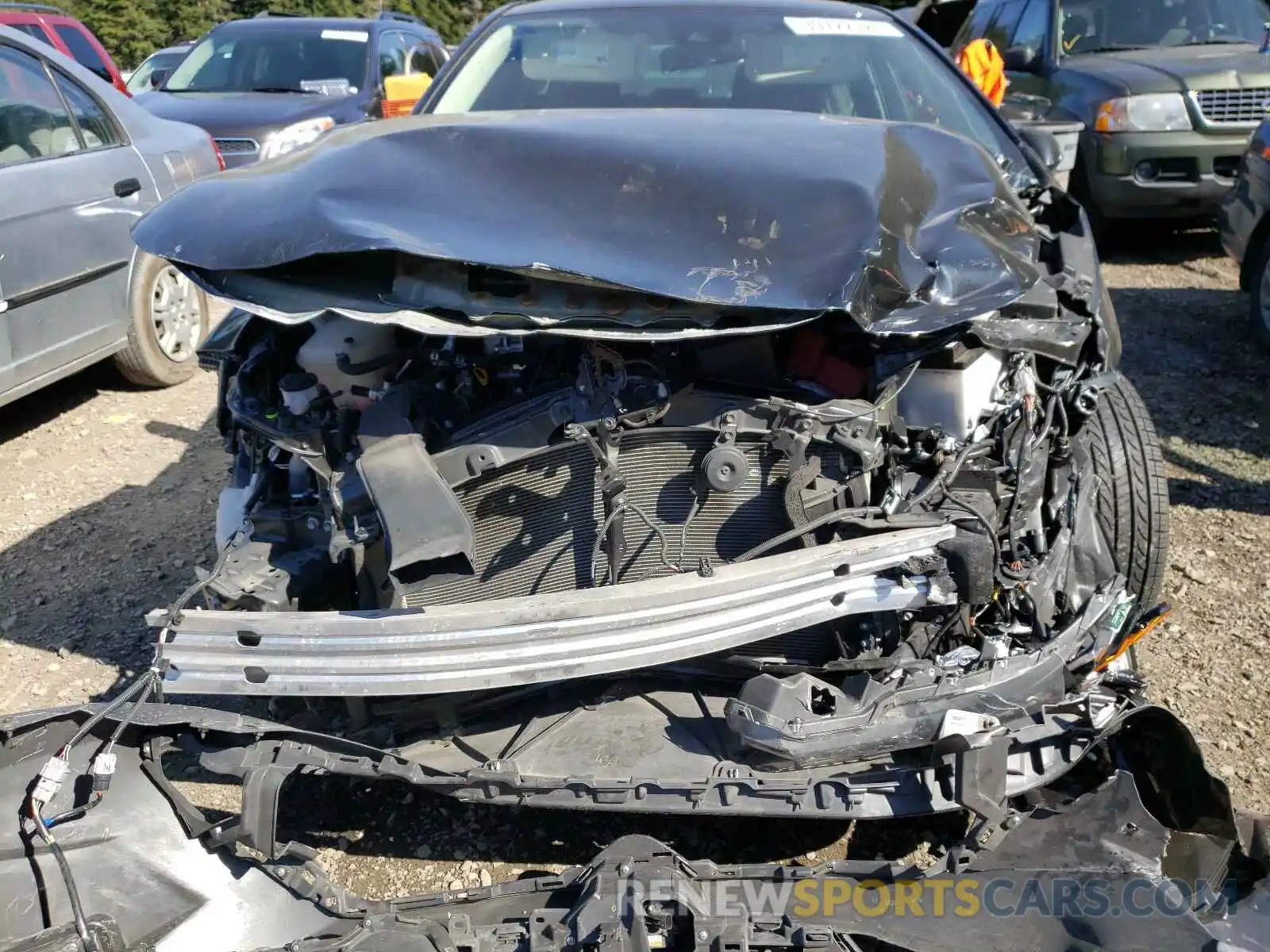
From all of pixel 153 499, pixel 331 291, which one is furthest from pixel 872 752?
pixel 153 499

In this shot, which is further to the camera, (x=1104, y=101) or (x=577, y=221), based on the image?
(x=1104, y=101)

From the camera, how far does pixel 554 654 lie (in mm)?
1836

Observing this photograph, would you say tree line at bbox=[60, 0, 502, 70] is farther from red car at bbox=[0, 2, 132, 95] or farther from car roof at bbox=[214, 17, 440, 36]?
car roof at bbox=[214, 17, 440, 36]

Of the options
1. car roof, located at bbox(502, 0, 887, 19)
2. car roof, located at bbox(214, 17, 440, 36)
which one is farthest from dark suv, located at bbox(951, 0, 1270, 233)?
car roof, located at bbox(214, 17, 440, 36)

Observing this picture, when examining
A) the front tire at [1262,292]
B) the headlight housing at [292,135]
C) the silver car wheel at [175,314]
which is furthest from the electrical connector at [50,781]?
the headlight housing at [292,135]

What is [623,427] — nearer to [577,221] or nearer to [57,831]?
[577,221]

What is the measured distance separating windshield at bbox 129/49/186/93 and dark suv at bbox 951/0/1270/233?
788 centimetres

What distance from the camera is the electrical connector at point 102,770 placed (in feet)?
5.87

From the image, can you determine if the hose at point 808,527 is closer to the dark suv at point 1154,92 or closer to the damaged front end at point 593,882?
the damaged front end at point 593,882

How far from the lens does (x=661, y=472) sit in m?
2.05

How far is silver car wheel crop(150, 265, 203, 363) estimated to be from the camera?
192 inches

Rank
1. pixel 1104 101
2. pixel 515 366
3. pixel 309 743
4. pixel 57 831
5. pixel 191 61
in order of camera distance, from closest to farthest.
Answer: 1. pixel 57 831
2. pixel 309 743
3. pixel 515 366
4. pixel 1104 101
5. pixel 191 61

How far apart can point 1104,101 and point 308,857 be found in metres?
6.54

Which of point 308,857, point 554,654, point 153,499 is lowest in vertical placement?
point 153,499
